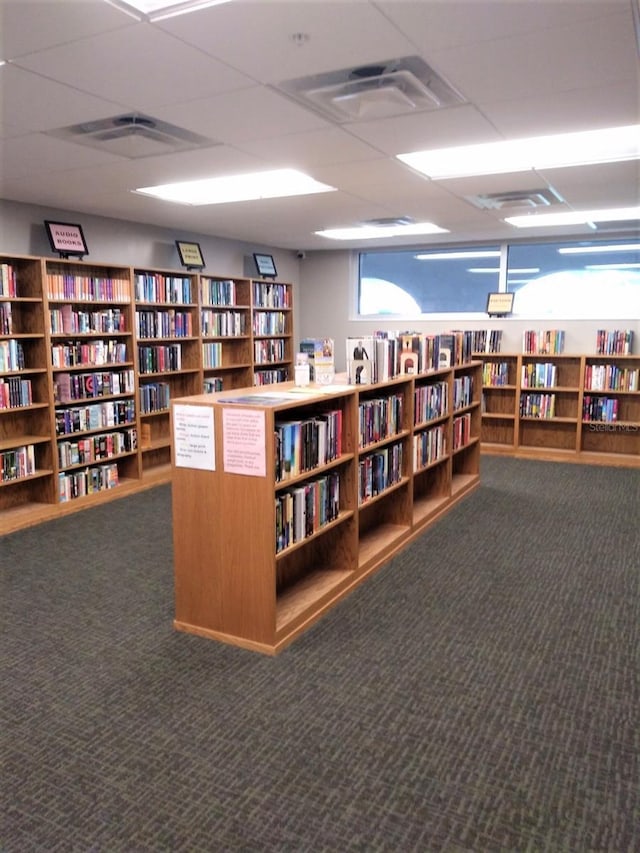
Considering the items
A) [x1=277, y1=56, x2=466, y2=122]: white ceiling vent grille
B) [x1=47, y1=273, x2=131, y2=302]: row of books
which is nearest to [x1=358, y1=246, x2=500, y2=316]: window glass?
[x1=47, y1=273, x2=131, y2=302]: row of books

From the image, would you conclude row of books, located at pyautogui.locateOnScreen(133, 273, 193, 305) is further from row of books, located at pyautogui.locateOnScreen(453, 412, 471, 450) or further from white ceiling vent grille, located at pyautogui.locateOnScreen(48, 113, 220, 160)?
row of books, located at pyautogui.locateOnScreen(453, 412, 471, 450)

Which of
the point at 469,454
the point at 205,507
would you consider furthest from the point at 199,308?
the point at 205,507

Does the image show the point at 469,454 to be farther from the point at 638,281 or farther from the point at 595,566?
the point at 638,281

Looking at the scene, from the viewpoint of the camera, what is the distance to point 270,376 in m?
7.85

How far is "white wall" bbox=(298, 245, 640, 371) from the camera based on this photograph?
26.3 feet

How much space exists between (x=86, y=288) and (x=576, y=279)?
18.0 feet

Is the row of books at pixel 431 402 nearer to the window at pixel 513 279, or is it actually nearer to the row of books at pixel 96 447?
the row of books at pixel 96 447

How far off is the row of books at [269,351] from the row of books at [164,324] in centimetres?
109

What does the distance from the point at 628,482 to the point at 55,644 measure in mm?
5392

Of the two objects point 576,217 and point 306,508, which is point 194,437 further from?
point 576,217

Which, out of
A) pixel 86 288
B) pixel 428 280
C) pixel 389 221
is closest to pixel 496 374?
pixel 428 280

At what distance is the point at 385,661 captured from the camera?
3.01 metres

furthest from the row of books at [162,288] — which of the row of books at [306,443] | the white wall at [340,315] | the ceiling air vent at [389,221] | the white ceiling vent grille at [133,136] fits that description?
the row of books at [306,443]

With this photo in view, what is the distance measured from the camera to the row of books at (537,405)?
24.6 ft
